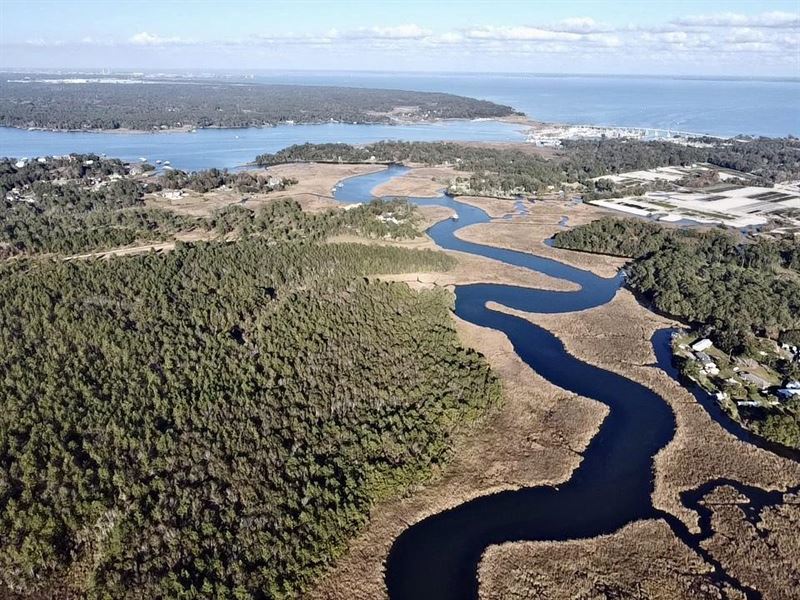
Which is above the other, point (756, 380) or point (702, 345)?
point (702, 345)

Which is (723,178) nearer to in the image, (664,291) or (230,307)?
(664,291)

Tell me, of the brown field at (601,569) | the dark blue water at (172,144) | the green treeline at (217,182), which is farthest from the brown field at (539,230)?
the dark blue water at (172,144)

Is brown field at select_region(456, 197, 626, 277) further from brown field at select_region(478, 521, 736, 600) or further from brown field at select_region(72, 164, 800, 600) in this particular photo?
brown field at select_region(478, 521, 736, 600)

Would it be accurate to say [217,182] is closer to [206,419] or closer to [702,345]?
[206,419]

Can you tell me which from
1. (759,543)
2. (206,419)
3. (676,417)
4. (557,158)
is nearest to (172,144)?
(557,158)

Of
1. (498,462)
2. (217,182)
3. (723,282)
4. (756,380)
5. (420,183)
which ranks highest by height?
(217,182)

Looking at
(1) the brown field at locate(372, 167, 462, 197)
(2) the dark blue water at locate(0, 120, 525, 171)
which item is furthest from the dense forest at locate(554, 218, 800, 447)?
(2) the dark blue water at locate(0, 120, 525, 171)

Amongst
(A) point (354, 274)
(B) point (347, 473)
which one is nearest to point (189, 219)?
(A) point (354, 274)

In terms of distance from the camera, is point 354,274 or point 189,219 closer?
point 354,274
